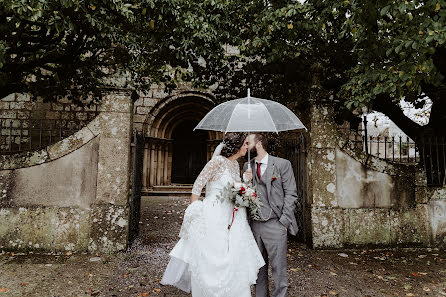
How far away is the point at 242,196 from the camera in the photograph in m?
2.73

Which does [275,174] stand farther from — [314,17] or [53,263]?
[314,17]

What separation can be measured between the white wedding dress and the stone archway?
931 cm

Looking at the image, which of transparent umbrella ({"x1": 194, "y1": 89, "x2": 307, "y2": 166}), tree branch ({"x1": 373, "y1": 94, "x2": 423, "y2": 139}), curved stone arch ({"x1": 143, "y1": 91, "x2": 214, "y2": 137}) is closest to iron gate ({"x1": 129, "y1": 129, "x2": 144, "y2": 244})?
transparent umbrella ({"x1": 194, "y1": 89, "x2": 307, "y2": 166})

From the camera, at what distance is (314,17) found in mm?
5402

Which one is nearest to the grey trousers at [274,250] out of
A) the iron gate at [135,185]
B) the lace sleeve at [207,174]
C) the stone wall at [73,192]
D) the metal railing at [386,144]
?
the lace sleeve at [207,174]

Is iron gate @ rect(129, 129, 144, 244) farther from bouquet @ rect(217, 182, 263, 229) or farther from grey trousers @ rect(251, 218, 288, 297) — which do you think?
grey trousers @ rect(251, 218, 288, 297)

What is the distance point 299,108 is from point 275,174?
10.5 feet

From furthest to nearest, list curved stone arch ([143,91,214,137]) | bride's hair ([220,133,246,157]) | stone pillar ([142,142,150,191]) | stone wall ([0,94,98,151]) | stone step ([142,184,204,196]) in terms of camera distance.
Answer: stone pillar ([142,142,150,191])
curved stone arch ([143,91,214,137])
stone step ([142,184,204,196])
stone wall ([0,94,98,151])
bride's hair ([220,133,246,157])

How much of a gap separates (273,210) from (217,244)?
623 millimetres

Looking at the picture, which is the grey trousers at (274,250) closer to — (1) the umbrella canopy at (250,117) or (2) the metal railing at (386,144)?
(1) the umbrella canopy at (250,117)

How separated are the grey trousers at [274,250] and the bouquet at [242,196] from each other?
0.60 ft

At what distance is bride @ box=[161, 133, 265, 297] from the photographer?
268 cm

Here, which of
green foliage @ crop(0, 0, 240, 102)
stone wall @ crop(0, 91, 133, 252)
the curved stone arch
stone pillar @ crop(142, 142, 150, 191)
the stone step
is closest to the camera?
stone wall @ crop(0, 91, 133, 252)

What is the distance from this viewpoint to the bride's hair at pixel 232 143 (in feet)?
9.53
